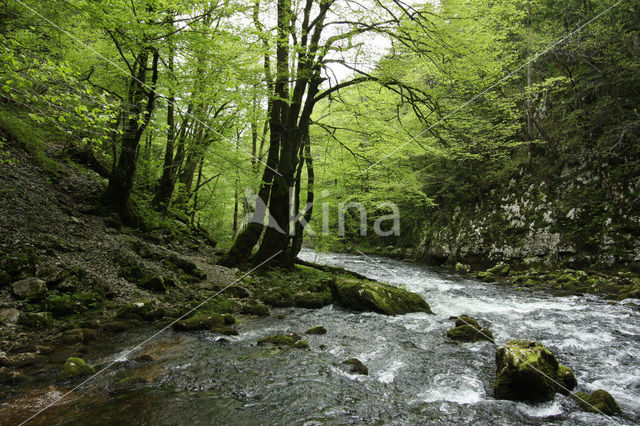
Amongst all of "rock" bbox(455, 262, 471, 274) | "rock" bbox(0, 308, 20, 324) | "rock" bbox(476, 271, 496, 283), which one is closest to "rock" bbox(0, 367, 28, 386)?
"rock" bbox(0, 308, 20, 324)

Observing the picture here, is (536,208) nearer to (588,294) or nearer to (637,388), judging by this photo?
(588,294)

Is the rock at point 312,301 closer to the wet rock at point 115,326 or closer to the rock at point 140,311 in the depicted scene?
the rock at point 140,311

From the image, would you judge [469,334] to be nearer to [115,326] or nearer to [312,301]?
[312,301]

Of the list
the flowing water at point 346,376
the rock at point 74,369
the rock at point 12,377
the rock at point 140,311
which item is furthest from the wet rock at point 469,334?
the rock at point 12,377

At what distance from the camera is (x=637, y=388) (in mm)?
4062

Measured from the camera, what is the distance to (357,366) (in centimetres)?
442

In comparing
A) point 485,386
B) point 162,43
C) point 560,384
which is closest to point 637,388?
point 560,384

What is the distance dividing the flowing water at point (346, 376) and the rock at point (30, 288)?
1.38 m

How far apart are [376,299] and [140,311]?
195 inches

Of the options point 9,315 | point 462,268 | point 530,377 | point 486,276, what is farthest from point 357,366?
point 462,268

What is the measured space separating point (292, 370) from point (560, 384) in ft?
10.9

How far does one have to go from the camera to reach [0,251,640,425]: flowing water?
3.17 m

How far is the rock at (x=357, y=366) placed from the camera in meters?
4.34

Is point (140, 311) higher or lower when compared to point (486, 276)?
higher
